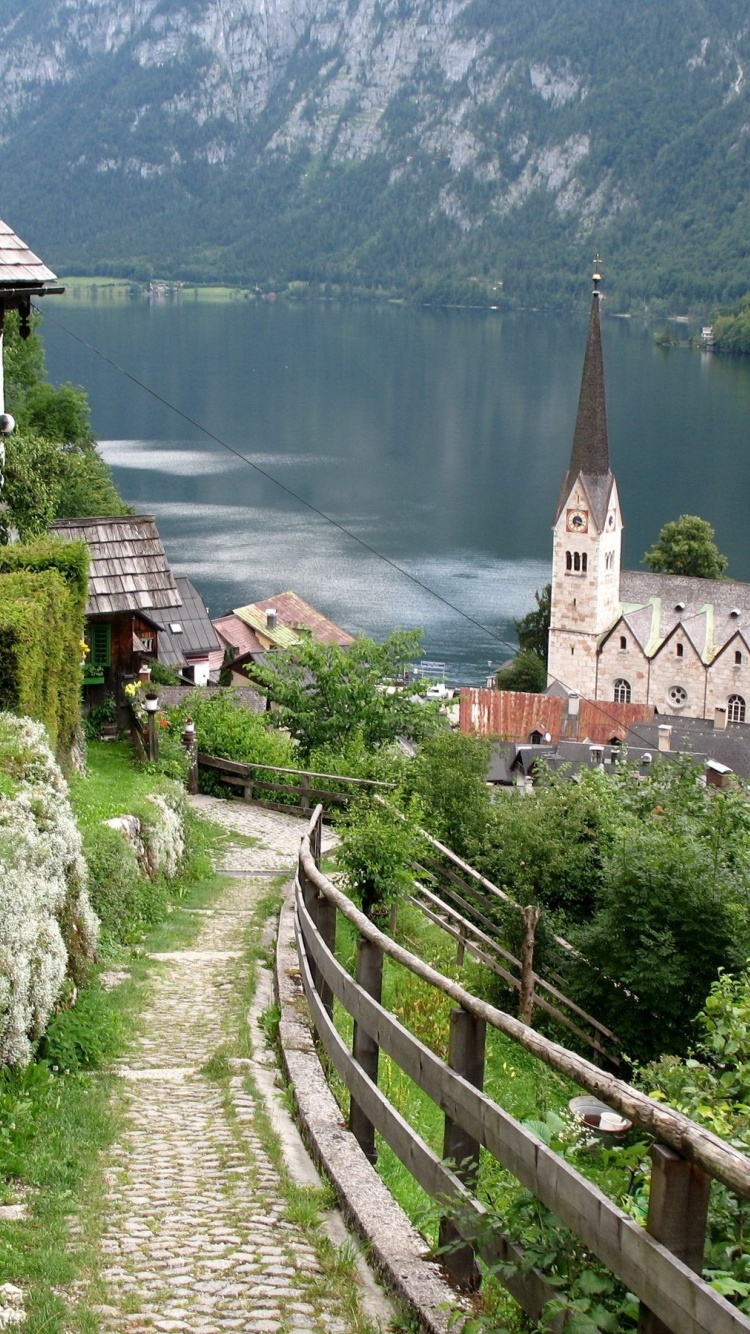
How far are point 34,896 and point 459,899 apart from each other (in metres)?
8.78

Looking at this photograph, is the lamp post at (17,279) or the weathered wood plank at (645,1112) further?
the lamp post at (17,279)

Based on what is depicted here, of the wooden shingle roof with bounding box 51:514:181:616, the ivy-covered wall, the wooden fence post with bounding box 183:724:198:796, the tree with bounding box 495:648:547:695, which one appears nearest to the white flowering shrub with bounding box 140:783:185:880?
the ivy-covered wall

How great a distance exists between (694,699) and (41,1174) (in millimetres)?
64579

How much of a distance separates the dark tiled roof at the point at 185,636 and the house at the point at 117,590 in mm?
4599

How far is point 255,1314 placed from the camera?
13.0ft

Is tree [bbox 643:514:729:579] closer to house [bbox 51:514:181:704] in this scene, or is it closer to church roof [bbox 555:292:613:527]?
church roof [bbox 555:292:613:527]

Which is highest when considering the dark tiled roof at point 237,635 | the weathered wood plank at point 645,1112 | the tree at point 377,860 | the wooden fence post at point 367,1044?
the weathered wood plank at point 645,1112

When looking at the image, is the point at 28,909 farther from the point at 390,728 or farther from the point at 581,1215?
the point at 390,728

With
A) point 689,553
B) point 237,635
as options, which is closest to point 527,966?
point 237,635

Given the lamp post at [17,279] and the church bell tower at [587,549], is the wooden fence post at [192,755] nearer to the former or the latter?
the lamp post at [17,279]

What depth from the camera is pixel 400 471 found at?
125 metres

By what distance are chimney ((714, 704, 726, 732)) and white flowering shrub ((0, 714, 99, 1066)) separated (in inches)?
2037

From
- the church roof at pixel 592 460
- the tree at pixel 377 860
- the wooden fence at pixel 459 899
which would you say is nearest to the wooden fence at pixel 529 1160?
the tree at pixel 377 860

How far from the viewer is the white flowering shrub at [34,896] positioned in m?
6.79
